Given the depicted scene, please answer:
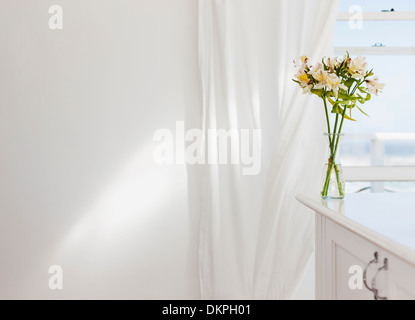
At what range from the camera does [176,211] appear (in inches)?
79.4

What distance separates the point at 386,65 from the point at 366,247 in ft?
4.25

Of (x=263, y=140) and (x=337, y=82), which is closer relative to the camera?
(x=337, y=82)

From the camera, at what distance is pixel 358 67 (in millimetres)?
→ 1307

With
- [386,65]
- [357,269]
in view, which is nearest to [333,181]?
[357,269]

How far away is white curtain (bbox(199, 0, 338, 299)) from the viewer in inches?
75.4

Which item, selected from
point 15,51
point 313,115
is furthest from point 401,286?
point 15,51

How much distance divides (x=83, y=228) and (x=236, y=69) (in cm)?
91

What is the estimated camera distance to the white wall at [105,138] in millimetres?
2002

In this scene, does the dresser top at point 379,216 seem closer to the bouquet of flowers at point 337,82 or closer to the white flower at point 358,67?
the bouquet of flowers at point 337,82

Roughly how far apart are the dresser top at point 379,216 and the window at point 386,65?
2.24 feet

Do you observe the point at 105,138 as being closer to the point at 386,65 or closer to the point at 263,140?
the point at 263,140

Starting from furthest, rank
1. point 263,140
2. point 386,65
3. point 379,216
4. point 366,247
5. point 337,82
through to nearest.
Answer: point 386,65
point 263,140
point 337,82
point 379,216
point 366,247

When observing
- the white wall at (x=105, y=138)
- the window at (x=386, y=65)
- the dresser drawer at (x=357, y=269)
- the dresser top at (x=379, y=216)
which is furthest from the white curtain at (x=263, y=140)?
the dresser drawer at (x=357, y=269)

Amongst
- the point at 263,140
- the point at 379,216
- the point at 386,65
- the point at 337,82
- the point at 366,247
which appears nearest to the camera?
the point at 366,247
